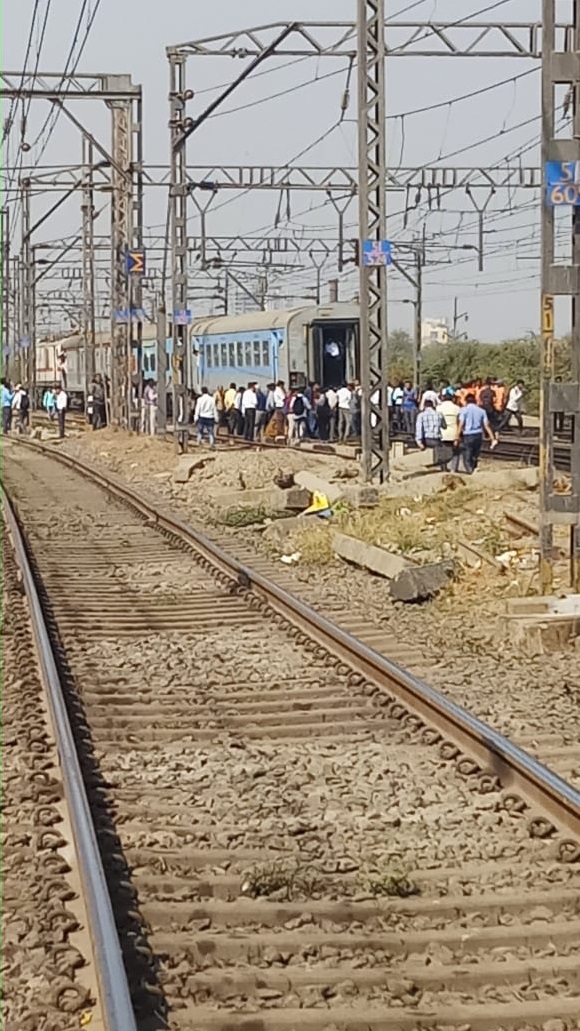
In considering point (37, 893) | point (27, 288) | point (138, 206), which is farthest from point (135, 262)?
point (37, 893)

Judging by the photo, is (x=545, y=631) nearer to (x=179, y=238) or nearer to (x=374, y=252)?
(x=374, y=252)

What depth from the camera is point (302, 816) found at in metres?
6.57

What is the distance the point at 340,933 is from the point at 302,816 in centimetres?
142

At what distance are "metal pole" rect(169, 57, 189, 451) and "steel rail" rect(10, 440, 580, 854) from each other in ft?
57.0

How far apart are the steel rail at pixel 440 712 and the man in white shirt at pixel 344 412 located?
23174mm

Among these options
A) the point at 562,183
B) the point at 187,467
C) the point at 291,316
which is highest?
the point at 291,316

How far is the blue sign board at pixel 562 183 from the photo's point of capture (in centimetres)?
1138

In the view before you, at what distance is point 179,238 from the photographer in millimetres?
32438

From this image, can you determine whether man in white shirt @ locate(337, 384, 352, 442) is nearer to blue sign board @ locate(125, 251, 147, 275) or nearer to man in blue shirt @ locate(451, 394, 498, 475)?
blue sign board @ locate(125, 251, 147, 275)

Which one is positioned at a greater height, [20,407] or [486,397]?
[486,397]

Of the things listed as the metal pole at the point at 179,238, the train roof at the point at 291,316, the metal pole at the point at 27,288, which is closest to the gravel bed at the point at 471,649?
the metal pole at the point at 179,238

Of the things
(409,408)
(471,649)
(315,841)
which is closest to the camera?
(315,841)

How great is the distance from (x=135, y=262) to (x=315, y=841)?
31.2m

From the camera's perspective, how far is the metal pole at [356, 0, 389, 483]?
68.7 feet
